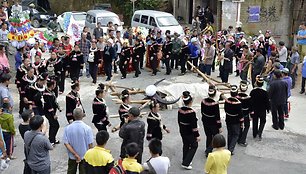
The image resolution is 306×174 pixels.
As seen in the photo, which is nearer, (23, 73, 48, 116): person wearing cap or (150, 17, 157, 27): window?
(23, 73, 48, 116): person wearing cap

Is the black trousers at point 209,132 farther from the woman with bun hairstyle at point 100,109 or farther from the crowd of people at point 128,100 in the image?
the woman with bun hairstyle at point 100,109

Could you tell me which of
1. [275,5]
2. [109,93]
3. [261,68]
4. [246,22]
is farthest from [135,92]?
[275,5]

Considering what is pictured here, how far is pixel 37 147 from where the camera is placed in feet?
26.3

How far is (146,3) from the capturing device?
1222 inches

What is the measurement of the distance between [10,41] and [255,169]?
1164 cm

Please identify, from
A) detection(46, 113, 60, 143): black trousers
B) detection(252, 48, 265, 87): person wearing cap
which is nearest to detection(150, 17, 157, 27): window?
detection(252, 48, 265, 87): person wearing cap

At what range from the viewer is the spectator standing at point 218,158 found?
766 cm

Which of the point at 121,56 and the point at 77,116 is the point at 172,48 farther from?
the point at 77,116

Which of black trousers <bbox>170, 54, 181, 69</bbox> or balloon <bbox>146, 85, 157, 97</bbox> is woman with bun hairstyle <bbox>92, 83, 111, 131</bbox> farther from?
black trousers <bbox>170, 54, 181, 69</bbox>

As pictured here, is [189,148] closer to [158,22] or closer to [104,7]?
[158,22]

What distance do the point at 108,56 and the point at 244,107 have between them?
712 centimetres

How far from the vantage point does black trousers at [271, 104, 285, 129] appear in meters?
12.7

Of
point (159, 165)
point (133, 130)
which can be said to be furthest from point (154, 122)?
point (159, 165)

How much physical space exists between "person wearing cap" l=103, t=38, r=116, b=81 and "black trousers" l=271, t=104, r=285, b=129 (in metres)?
6.73
